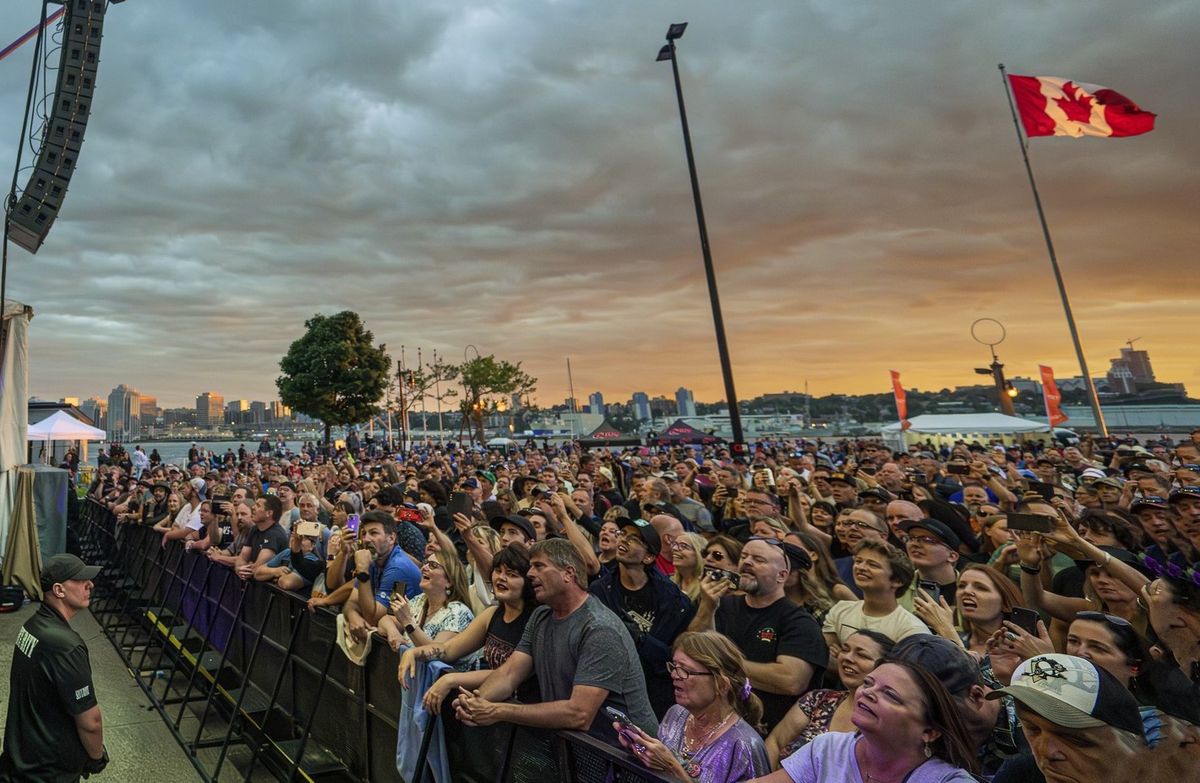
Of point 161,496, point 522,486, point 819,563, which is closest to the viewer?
point 819,563

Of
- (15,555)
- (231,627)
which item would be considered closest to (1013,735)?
(231,627)

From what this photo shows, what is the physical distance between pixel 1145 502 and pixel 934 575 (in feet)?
7.67

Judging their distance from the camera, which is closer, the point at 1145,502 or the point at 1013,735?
the point at 1013,735

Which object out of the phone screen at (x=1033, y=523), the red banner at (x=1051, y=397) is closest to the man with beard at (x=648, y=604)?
the phone screen at (x=1033, y=523)

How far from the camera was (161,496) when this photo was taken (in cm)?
1195

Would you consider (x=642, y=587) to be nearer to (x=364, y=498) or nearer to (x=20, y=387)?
(x=364, y=498)

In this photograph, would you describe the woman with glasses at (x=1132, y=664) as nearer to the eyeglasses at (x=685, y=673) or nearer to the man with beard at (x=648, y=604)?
the eyeglasses at (x=685, y=673)

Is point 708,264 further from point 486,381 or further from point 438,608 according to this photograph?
point 486,381

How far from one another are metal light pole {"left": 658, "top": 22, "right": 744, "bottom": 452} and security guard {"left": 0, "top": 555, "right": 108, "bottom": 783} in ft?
36.7

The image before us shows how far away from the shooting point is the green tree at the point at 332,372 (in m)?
40.6

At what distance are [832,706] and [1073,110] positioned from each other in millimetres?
20462

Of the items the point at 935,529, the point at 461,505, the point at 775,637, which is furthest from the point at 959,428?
the point at 775,637

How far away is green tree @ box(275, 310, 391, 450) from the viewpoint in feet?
133

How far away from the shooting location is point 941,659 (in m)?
2.13
